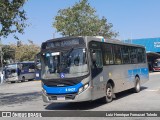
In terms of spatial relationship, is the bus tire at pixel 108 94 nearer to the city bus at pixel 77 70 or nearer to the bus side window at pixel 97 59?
the city bus at pixel 77 70

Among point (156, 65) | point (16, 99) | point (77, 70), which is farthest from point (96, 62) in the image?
point (156, 65)

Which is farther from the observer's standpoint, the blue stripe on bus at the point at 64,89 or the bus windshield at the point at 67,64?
the bus windshield at the point at 67,64

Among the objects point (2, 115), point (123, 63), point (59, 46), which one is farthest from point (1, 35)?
point (2, 115)

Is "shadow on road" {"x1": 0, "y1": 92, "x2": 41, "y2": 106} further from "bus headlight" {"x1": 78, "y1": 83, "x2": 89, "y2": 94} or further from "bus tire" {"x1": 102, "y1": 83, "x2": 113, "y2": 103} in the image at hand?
"bus headlight" {"x1": 78, "y1": 83, "x2": 89, "y2": 94}

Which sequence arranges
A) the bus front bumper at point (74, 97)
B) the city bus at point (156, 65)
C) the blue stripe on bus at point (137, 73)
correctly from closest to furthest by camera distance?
1. the bus front bumper at point (74, 97)
2. the blue stripe on bus at point (137, 73)
3. the city bus at point (156, 65)

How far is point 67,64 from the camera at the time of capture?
1353 cm

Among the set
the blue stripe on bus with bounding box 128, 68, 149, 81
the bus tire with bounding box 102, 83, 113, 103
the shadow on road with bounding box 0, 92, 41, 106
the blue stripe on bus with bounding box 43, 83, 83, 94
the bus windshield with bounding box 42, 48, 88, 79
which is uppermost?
the bus windshield with bounding box 42, 48, 88, 79

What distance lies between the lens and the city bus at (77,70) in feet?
43.7

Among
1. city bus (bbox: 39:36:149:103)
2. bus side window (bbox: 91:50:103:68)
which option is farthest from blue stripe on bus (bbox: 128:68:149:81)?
bus side window (bbox: 91:50:103:68)

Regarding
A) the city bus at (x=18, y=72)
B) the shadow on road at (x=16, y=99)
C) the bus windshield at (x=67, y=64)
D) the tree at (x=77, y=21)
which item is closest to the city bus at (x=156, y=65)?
the tree at (x=77, y=21)

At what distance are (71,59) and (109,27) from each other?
147 feet

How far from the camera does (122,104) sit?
1446 cm

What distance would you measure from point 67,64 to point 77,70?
1.50 ft

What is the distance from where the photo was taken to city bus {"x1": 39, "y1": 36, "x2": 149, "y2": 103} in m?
13.3
